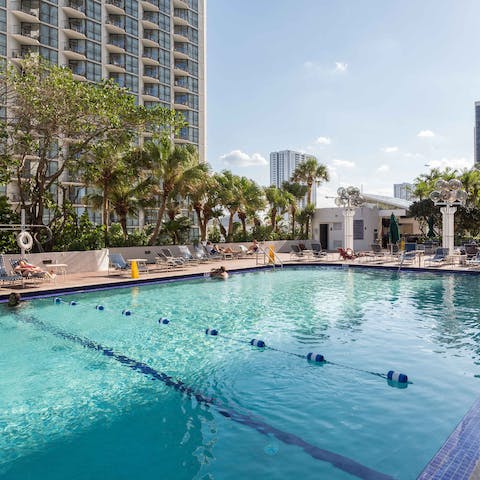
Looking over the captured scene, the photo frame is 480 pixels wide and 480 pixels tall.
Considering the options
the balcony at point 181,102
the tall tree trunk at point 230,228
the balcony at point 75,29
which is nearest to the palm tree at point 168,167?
the tall tree trunk at point 230,228

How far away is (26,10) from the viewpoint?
4475 centimetres

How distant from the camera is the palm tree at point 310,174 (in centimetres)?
4022

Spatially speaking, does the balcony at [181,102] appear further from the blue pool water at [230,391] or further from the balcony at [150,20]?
the blue pool water at [230,391]

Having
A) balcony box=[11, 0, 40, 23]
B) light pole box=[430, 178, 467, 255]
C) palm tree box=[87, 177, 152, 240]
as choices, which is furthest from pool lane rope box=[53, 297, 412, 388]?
balcony box=[11, 0, 40, 23]

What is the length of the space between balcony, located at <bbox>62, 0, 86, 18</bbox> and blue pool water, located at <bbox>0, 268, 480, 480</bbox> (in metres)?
47.0

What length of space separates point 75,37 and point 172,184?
35.8 metres

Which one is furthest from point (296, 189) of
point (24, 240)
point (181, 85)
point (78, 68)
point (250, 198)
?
point (181, 85)

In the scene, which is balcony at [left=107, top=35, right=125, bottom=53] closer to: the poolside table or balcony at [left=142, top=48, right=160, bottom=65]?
balcony at [left=142, top=48, right=160, bottom=65]

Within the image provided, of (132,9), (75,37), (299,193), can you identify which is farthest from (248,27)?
(132,9)

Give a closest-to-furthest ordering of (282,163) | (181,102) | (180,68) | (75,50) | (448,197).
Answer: (448,197), (75,50), (181,102), (180,68), (282,163)

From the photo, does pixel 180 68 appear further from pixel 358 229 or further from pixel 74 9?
pixel 358 229

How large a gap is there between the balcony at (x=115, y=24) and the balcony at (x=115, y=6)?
0.63 meters

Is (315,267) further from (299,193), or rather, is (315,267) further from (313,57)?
(299,193)

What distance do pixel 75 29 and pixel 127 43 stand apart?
664cm
